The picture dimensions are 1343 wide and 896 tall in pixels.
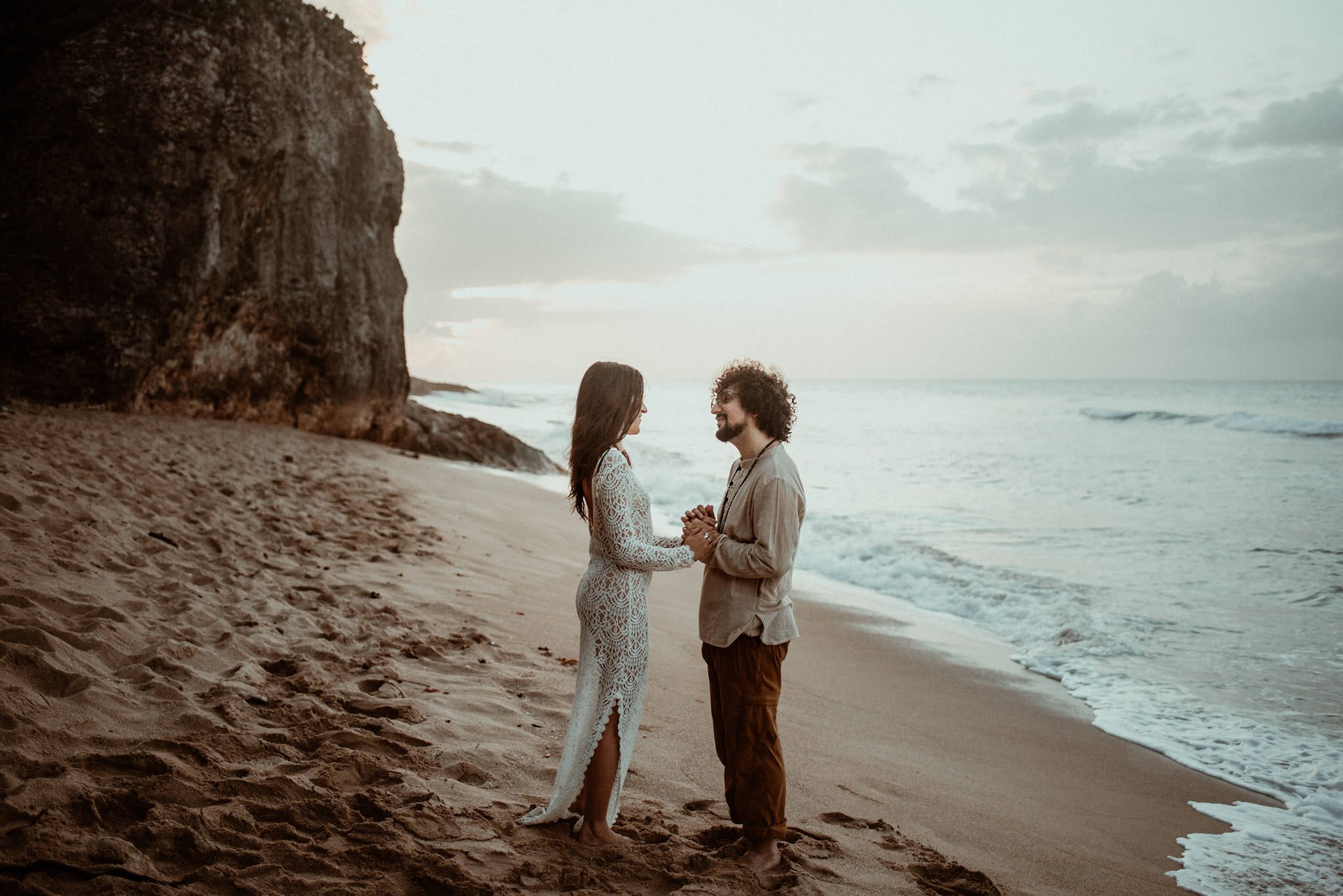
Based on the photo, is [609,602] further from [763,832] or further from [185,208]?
[185,208]

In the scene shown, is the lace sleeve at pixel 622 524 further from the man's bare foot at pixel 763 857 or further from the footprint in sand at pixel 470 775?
the footprint in sand at pixel 470 775

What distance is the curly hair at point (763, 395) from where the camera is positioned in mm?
3461

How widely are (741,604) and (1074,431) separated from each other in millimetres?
38560

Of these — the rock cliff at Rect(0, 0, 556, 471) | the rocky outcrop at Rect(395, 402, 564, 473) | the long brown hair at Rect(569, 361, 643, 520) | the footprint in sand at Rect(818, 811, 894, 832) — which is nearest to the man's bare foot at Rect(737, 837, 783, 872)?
the footprint in sand at Rect(818, 811, 894, 832)

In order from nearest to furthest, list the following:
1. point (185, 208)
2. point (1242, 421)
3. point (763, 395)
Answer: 1. point (763, 395)
2. point (185, 208)
3. point (1242, 421)

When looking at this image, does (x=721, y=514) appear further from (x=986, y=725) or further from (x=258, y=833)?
(x=986, y=725)

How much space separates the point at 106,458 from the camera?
8109mm

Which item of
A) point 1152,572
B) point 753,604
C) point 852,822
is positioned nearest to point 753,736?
point 753,604

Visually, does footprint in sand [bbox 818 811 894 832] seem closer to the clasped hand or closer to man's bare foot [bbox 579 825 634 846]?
man's bare foot [bbox 579 825 634 846]

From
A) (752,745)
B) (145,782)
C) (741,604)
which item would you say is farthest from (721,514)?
(145,782)

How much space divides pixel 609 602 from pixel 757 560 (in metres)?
0.60

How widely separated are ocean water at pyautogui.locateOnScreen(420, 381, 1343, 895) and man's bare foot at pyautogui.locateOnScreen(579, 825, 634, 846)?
8.95 feet

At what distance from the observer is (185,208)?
1236 cm

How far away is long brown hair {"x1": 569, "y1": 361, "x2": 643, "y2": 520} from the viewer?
130 inches
